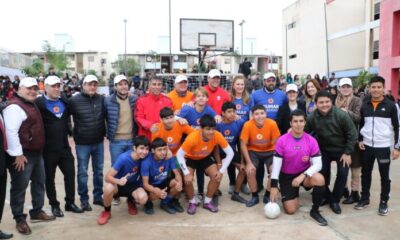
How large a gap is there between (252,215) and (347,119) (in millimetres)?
1798

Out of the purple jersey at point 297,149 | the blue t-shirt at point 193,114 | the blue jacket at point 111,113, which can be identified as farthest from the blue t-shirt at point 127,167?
the purple jersey at point 297,149

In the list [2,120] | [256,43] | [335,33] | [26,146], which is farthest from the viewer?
[256,43]

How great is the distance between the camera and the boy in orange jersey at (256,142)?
5.59 metres

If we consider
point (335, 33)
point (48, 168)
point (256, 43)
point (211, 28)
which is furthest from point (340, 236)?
point (256, 43)

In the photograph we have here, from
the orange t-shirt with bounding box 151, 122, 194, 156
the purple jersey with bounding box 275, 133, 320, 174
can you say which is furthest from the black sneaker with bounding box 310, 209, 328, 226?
the orange t-shirt with bounding box 151, 122, 194, 156

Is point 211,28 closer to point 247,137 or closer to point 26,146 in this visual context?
point 247,137

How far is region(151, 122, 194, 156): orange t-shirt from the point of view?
547cm

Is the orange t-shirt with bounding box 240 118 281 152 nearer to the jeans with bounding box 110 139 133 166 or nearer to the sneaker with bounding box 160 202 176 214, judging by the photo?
the sneaker with bounding box 160 202 176 214

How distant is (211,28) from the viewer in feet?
55.3

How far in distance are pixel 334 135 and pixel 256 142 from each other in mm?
1092

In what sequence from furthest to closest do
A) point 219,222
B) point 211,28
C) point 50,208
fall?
point 211,28 → point 50,208 → point 219,222

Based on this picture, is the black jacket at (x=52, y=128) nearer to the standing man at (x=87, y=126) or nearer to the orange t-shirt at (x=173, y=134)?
the standing man at (x=87, y=126)

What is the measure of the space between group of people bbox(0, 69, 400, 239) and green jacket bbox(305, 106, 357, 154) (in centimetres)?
1

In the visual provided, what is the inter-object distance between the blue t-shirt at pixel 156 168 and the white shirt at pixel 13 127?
1498 millimetres
